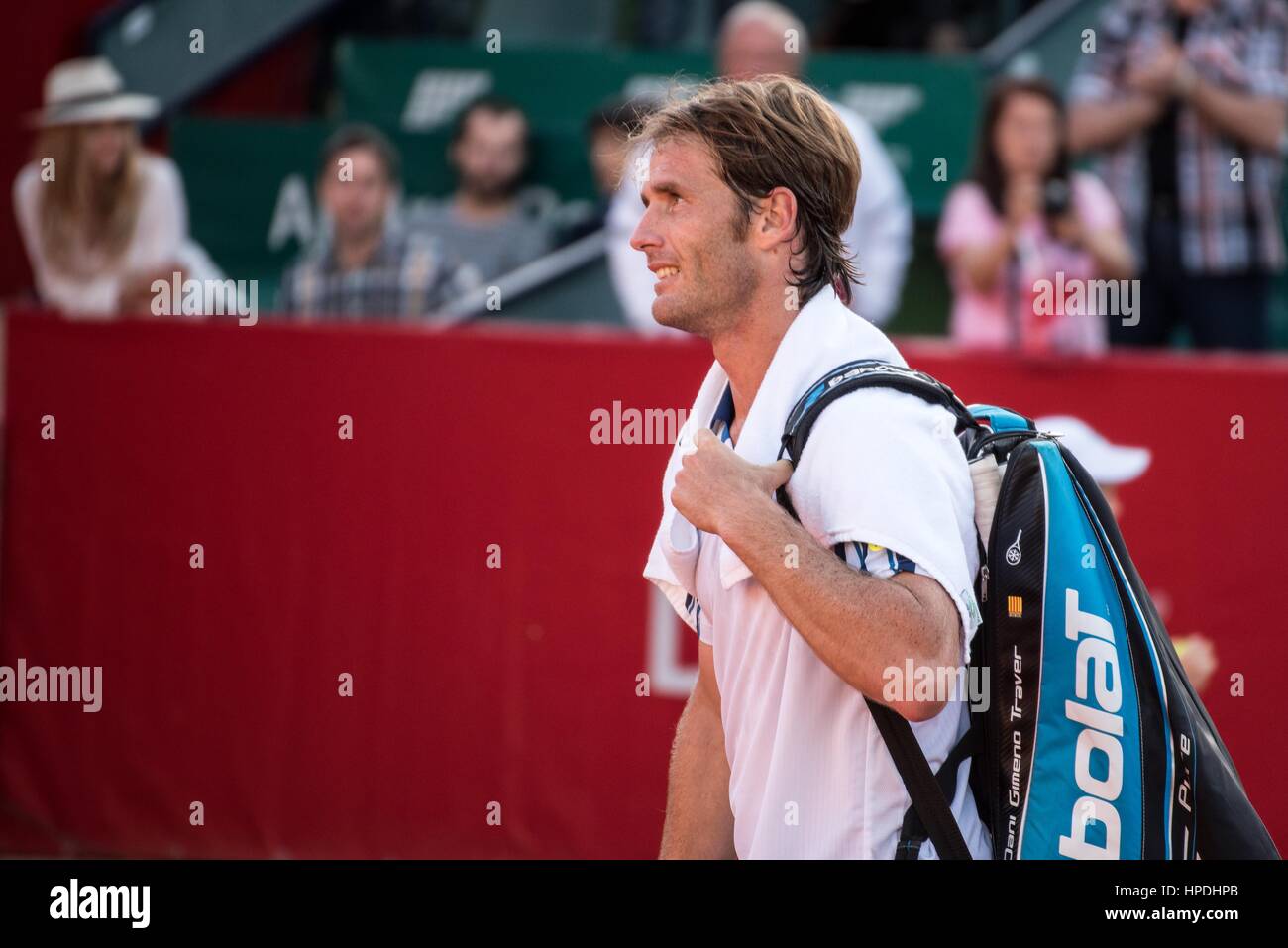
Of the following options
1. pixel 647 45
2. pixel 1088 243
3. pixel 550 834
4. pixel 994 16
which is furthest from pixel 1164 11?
pixel 550 834

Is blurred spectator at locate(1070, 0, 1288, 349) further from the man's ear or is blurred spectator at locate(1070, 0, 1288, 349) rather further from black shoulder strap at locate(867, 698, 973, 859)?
black shoulder strap at locate(867, 698, 973, 859)

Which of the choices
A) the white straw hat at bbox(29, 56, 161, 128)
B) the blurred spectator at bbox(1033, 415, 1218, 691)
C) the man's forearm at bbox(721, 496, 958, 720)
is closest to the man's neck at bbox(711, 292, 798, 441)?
the man's forearm at bbox(721, 496, 958, 720)

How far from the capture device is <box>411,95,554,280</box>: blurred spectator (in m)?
8.93

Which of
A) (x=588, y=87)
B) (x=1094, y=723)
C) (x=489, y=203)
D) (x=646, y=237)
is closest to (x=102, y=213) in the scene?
(x=489, y=203)

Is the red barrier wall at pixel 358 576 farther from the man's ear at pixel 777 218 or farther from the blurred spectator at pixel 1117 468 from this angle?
the man's ear at pixel 777 218

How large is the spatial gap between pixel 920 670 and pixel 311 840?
4175mm

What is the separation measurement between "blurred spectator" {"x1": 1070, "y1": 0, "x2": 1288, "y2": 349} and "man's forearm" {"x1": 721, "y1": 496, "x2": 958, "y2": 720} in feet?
18.7

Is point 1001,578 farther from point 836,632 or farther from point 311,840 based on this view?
point 311,840

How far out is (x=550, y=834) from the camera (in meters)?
6.18

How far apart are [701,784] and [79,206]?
6.02 m

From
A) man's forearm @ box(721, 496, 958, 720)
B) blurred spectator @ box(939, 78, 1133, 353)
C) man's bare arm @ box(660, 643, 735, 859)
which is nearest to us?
man's forearm @ box(721, 496, 958, 720)

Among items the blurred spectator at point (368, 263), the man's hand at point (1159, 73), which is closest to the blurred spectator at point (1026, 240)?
the man's hand at point (1159, 73)

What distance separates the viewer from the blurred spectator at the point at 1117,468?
552 cm
